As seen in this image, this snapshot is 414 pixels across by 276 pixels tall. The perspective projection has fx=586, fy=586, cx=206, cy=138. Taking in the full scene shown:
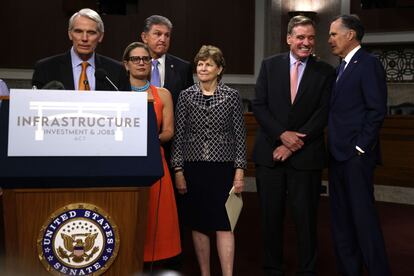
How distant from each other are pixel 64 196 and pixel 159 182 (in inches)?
37.2

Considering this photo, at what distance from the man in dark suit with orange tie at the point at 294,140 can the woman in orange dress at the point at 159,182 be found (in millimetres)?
669

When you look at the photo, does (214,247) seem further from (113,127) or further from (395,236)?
(113,127)

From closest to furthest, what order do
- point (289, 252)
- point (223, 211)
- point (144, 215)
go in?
point (144, 215) < point (223, 211) < point (289, 252)

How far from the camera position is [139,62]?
9.38 ft

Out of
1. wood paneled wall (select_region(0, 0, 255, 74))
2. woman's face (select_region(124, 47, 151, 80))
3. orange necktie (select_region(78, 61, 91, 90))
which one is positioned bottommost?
orange necktie (select_region(78, 61, 91, 90))

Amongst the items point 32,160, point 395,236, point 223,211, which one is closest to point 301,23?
Answer: point 223,211

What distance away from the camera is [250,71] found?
7863 millimetres

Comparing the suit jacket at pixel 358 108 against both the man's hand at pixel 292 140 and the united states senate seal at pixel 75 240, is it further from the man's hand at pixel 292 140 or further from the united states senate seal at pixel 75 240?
the united states senate seal at pixel 75 240

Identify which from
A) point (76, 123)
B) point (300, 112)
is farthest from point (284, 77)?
point (76, 123)

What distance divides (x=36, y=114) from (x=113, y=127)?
0.83ft

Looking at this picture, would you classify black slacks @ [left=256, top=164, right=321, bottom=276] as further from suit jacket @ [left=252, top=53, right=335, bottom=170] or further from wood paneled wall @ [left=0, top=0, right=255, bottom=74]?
wood paneled wall @ [left=0, top=0, right=255, bottom=74]

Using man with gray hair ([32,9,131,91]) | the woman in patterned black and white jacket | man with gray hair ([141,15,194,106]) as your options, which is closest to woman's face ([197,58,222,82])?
the woman in patterned black and white jacket

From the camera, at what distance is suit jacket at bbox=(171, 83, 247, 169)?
3.02 metres

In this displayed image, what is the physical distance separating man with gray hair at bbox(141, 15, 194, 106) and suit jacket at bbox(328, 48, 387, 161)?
93cm
